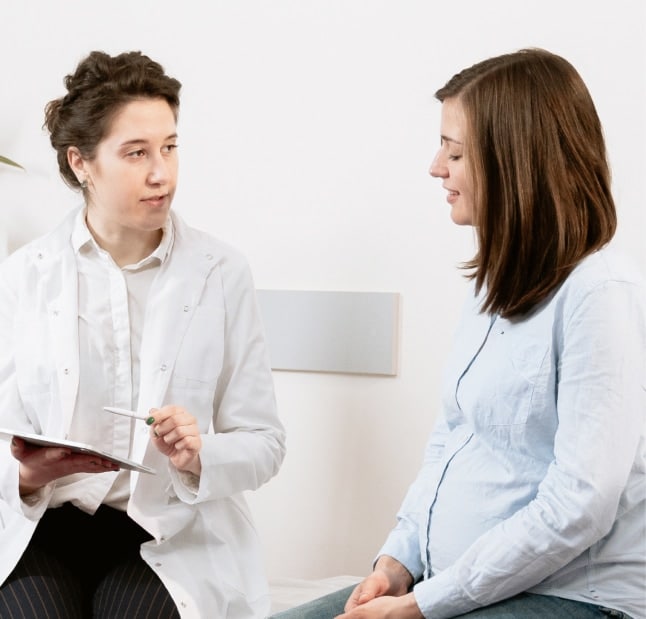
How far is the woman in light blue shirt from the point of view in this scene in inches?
46.6

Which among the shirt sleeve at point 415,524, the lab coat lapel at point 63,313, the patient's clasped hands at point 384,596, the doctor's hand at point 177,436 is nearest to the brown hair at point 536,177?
the shirt sleeve at point 415,524

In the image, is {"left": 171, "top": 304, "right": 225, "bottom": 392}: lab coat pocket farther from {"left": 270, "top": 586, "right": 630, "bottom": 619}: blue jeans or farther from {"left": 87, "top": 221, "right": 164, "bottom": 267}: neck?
{"left": 270, "top": 586, "right": 630, "bottom": 619}: blue jeans

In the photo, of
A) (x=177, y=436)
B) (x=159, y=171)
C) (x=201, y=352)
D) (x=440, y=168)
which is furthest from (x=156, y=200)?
(x=440, y=168)

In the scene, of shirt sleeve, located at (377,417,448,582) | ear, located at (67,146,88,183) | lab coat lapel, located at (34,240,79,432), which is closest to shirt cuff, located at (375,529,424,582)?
shirt sleeve, located at (377,417,448,582)

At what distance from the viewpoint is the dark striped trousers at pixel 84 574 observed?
1547 millimetres

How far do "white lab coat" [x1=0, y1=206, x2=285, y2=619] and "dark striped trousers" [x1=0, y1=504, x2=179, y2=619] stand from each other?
1.3 inches

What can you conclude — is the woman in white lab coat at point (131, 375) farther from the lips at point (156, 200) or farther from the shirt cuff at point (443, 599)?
the shirt cuff at point (443, 599)

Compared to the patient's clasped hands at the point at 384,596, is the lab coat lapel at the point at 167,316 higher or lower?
higher

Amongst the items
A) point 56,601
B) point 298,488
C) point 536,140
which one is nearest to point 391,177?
point 298,488

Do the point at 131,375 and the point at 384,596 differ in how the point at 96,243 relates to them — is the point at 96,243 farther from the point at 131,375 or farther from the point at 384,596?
the point at 384,596

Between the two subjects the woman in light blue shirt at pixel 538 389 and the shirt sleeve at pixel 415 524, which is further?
the shirt sleeve at pixel 415 524

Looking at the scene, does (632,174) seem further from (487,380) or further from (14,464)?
(14,464)

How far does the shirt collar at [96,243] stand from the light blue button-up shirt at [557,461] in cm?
70

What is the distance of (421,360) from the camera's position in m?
2.19
